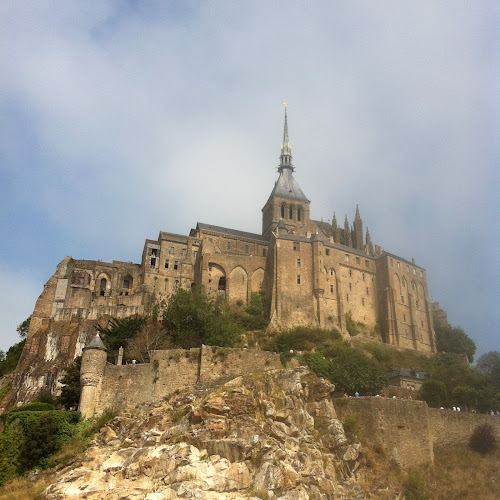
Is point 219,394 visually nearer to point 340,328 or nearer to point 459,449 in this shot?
point 459,449

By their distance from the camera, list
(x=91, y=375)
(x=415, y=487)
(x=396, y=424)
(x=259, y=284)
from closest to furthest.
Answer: (x=415, y=487), (x=91, y=375), (x=396, y=424), (x=259, y=284)

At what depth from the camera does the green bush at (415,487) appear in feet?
113

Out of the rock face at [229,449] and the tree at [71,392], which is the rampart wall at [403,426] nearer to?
the rock face at [229,449]

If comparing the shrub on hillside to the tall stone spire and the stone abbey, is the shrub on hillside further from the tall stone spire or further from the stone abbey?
the tall stone spire

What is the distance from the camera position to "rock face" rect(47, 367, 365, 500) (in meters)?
30.7

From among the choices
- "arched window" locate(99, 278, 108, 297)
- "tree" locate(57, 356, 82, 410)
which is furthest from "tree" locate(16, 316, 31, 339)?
"tree" locate(57, 356, 82, 410)

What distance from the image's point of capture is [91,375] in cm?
3703

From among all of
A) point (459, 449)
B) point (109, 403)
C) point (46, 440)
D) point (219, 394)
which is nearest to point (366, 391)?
point (459, 449)

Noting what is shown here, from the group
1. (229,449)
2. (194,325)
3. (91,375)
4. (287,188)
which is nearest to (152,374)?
(91,375)

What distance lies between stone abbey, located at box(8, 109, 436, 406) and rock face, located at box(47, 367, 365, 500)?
24.7 meters

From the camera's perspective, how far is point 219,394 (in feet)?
116

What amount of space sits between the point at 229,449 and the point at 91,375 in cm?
1023

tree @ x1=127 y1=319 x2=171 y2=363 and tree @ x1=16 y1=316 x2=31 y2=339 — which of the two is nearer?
tree @ x1=127 y1=319 x2=171 y2=363

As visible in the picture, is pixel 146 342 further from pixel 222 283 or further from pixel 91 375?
pixel 222 283
